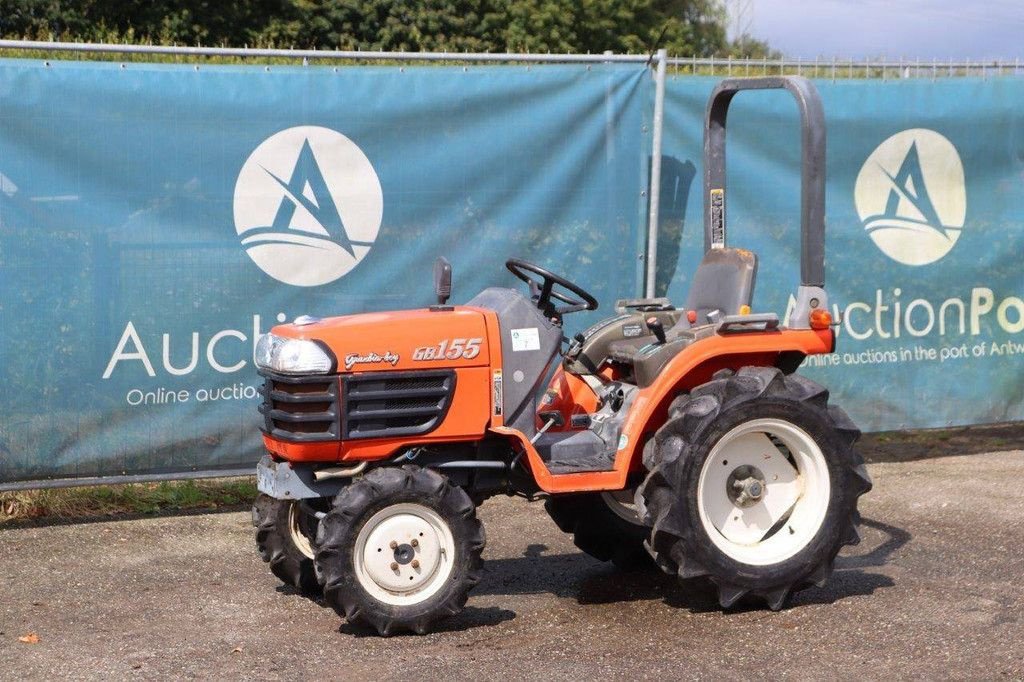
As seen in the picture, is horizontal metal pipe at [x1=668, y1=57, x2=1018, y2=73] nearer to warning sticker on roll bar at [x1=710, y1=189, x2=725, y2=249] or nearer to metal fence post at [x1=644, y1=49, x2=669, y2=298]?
metal fence post at [x1=644, y1=49, x2=669, y2=298]

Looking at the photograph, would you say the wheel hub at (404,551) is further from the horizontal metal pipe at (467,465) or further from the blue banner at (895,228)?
the blue banner at (895,228)

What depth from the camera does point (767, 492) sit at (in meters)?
5.88

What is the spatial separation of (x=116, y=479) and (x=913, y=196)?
4.77 m

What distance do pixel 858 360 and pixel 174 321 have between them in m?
3.88

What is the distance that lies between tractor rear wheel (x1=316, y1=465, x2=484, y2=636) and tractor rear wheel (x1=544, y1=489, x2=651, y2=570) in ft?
3.31

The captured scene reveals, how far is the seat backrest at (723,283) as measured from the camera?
20.0ft

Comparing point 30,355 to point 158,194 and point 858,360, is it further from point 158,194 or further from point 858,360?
point 858,360

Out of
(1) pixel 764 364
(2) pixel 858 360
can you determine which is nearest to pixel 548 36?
(2) pixel 858 360

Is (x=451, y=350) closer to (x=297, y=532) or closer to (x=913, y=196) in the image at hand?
(x=297, y=532)

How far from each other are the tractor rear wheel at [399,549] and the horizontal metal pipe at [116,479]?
227 cm

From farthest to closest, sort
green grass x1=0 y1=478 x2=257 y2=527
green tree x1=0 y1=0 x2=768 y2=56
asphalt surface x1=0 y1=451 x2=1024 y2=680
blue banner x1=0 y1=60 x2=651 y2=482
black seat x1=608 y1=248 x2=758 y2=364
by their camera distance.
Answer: green tree x1=0 y1=0 x2=768 y2=56 < green grass x1=0 y1=478 x2=257 y2=527 < blue banner x1=0 y1=60 x2=651 y2=482 < black seat x1=608 y1=248 x2=758 y2=364 < asphalt surface x1=0 y1=451 x2=1024 y2=680

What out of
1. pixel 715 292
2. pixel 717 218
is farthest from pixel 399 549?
pixel 717 218

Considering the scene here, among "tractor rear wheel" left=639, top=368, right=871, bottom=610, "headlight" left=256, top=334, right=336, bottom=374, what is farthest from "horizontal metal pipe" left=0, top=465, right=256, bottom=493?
"tractor rear wheel" left=639, top=368, right=871, bottom=610

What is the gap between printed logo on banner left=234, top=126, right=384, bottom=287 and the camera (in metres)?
7.45
